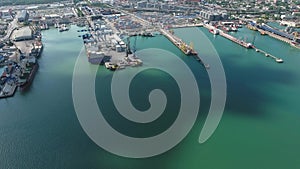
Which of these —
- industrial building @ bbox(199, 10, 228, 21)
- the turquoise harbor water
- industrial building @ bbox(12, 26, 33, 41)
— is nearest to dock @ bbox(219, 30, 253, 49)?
the turquoise harbor water

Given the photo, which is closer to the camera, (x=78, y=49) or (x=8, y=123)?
(x=8, y=123)

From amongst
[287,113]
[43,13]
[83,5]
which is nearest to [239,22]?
[287,113]

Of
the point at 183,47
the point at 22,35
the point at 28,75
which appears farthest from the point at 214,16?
the point at 28,75

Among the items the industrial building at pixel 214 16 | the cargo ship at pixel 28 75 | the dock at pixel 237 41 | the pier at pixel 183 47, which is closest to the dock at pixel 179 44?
the pier at pixel 183 47

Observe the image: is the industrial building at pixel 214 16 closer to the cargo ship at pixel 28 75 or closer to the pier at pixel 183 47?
the pier at pixel 183 47

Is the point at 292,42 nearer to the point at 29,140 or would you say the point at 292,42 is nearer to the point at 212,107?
the point at 212,107

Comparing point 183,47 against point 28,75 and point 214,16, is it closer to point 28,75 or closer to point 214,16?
point 28,75

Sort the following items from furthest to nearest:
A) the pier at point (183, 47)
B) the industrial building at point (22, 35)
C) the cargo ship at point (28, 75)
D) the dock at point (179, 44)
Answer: the industrial building at point (22, 35) < the dock at point (179, 44) < the pier at point (183, 47) < the cargo ship at point (28, 75)

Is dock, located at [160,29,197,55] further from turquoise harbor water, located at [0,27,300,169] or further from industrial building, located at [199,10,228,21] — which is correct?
industrial building, located at [199,10,228,21]

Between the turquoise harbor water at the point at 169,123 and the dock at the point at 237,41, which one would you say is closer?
the turquoise harbor water at the point at 169,123
